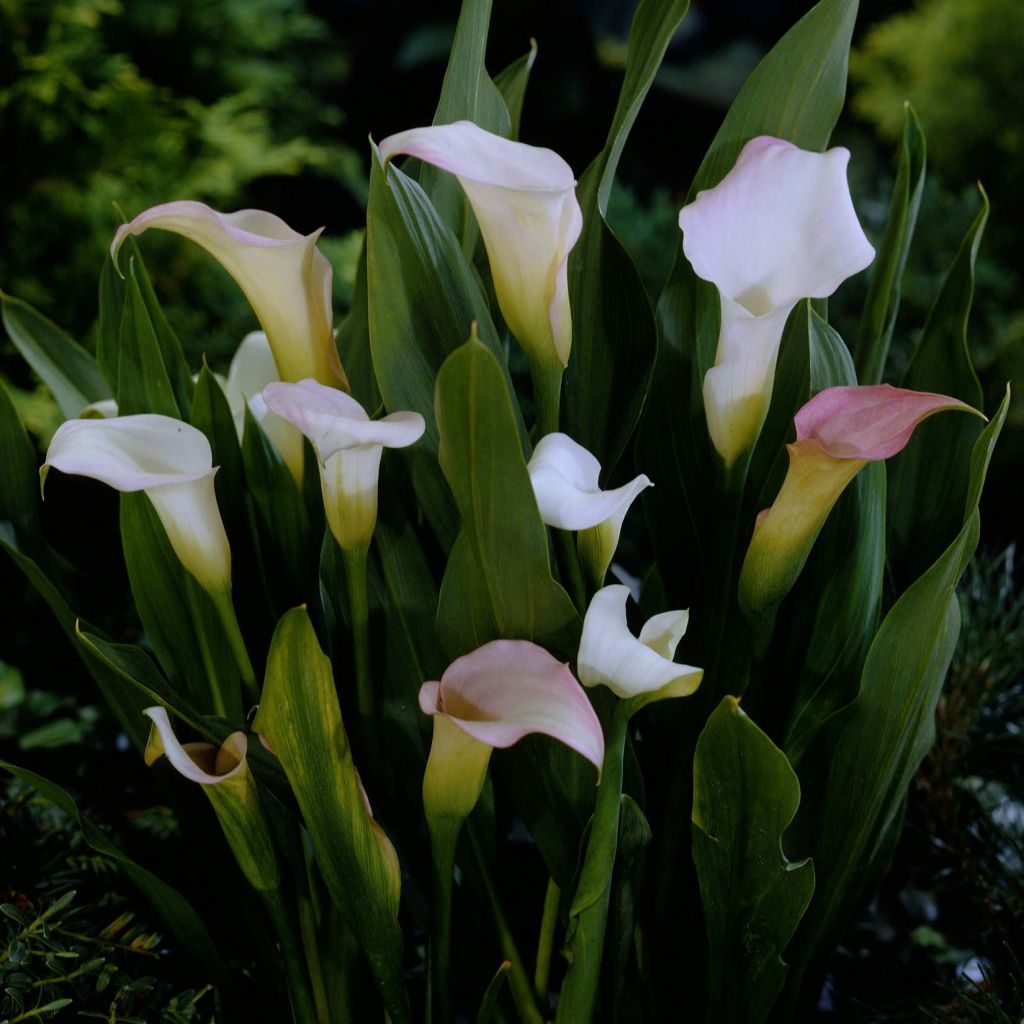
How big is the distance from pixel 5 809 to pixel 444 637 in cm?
22

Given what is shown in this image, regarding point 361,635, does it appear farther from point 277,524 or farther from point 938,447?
point 938,447

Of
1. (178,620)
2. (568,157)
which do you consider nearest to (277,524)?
(178,620)

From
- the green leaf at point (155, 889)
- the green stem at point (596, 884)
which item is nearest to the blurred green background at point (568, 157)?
the green leaf at point (155, 889)

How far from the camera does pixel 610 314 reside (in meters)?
0.34

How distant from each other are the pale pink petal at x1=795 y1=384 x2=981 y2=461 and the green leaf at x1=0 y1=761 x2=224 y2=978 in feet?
0.76

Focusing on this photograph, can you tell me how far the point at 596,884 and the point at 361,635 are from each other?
0.31 feet

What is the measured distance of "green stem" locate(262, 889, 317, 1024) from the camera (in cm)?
33

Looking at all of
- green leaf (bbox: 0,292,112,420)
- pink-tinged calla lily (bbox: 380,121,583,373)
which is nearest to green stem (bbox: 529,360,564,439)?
pink-tinged calla lily (bbox: 380,121,583,373)

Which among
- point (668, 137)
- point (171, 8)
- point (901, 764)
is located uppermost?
point (171, 8)

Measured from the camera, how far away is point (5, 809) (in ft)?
1.33

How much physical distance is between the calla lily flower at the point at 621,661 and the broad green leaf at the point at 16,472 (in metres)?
0.22

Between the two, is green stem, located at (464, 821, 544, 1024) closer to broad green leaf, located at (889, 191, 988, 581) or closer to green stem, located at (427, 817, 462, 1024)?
green stem, located at (427, 817, 462, 1024)

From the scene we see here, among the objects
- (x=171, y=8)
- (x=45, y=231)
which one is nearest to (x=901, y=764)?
(x=45, y=231)

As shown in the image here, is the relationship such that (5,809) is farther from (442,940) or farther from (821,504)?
(821,504)
